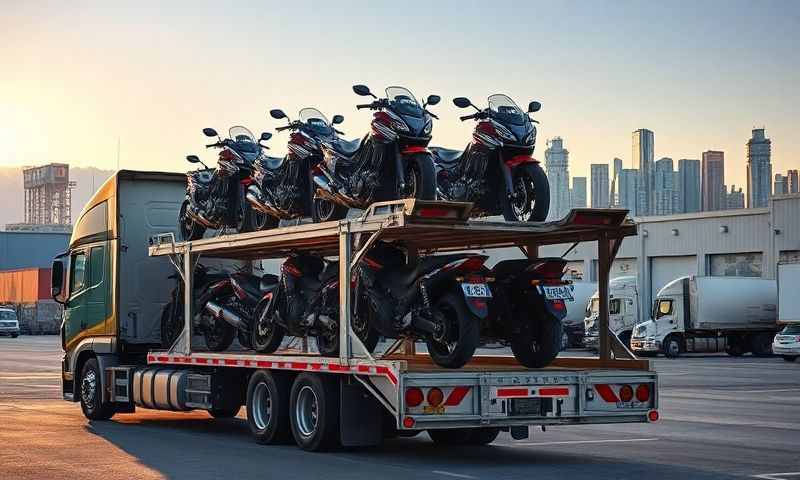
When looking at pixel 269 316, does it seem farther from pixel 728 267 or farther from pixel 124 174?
pixel 728 267

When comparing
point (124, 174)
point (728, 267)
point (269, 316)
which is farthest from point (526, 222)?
point (728, 267)

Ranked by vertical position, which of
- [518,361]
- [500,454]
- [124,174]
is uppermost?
[124,174]

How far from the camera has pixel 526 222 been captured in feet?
46.7

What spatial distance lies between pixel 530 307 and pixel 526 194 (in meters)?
1.32

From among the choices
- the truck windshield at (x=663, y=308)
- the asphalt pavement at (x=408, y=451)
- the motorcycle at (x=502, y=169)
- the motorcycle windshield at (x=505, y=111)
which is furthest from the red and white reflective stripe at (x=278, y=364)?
the truck windshield at (x=663, y=308)

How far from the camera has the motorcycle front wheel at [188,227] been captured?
19812 millimetres

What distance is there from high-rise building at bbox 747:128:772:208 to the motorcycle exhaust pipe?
84.1m

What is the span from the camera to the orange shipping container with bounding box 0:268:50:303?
88.8m

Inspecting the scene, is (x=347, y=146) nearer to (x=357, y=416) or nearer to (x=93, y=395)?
(x=357, y=416)

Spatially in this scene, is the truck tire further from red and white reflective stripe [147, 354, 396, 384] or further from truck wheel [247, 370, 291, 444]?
truck wheel [247, 370, 291, 444]

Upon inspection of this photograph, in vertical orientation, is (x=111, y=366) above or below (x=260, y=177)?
below

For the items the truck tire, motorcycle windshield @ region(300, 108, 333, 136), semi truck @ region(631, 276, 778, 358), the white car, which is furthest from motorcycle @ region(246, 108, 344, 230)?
the truck tire

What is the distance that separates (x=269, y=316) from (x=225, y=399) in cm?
125

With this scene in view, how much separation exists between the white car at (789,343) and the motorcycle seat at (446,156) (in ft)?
106
